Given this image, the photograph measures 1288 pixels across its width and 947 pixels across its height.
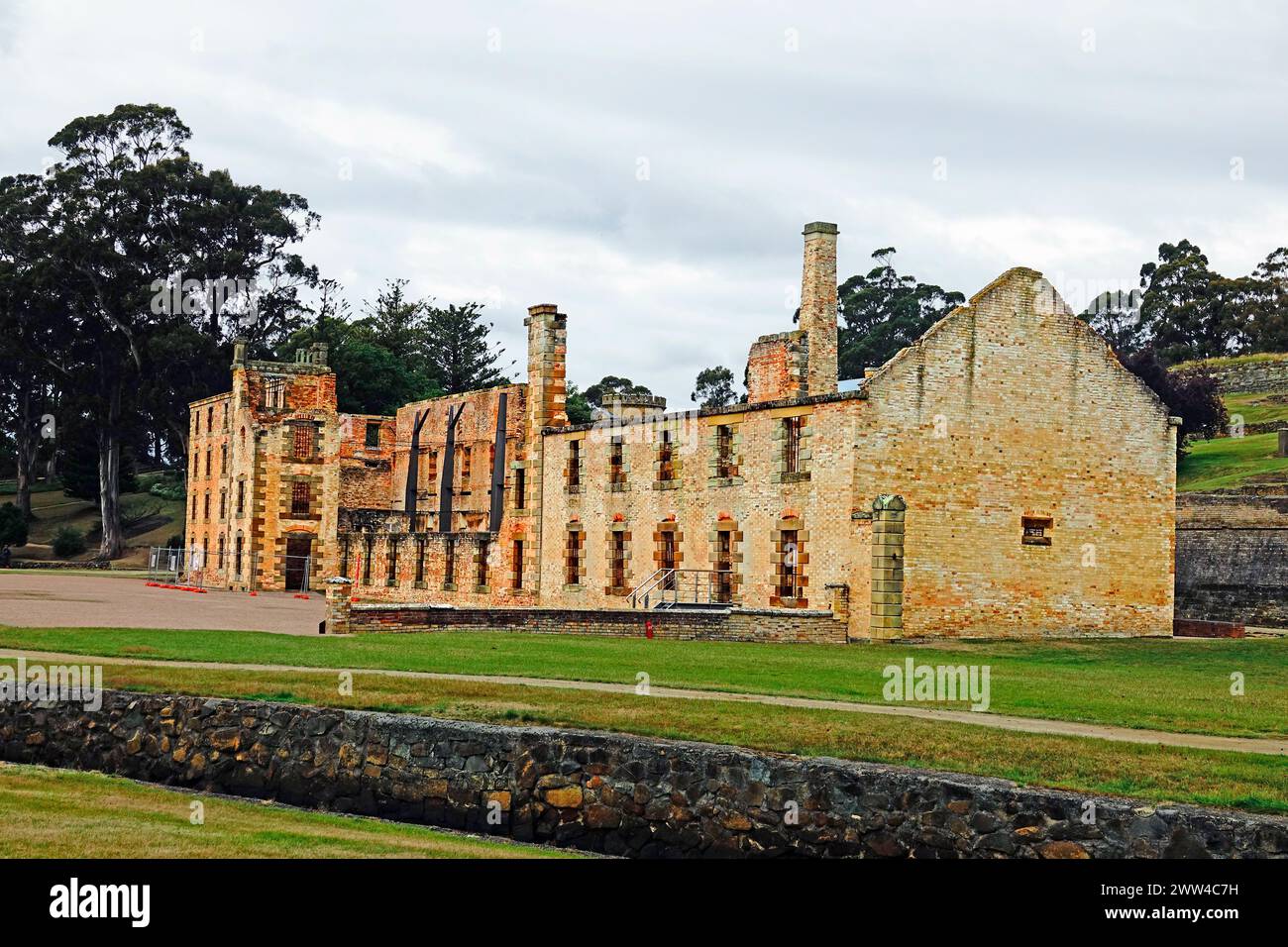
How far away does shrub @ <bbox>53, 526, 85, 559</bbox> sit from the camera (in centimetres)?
8631

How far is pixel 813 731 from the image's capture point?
18109 mm

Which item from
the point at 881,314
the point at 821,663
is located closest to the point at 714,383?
the point at 881,314

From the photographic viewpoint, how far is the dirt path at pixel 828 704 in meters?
18.0

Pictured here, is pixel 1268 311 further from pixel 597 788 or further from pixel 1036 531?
pixel 597 788

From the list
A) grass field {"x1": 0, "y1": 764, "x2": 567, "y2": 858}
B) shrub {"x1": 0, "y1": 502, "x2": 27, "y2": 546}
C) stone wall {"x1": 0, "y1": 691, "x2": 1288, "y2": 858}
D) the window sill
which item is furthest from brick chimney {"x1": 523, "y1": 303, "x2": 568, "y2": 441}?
shrub {"x1": 0, "y1": 502, "x2": 27, "y2": 546}

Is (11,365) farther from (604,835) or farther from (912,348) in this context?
(604,835)

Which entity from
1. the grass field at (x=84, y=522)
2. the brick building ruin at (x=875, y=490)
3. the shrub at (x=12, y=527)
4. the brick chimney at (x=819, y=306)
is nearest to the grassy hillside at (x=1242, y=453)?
the brick building ruin at (x=875, y=490)

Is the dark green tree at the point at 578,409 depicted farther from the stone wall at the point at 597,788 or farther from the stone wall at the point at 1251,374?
the stone wall at the point at 597,788

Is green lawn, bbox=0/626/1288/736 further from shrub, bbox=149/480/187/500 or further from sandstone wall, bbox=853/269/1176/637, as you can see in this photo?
shrub, bbox=149/480/187/500
